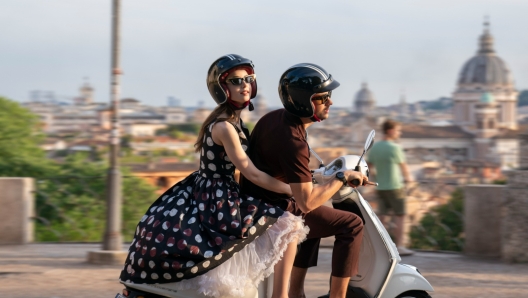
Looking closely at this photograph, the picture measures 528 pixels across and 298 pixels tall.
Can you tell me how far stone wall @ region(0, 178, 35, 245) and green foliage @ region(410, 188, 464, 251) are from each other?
4.04 metres

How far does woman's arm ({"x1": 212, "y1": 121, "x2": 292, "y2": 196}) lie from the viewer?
11.8 ft

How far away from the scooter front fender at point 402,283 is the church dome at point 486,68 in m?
151

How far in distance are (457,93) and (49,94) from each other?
7913 centimetres

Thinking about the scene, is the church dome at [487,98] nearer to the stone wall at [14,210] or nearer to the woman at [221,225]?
the stone wall at [14,210]

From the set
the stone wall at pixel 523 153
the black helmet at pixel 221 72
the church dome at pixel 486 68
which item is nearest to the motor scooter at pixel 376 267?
the black helmet at pixel 221 72

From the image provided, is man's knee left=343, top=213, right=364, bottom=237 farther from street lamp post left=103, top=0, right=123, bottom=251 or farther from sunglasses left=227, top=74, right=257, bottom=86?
street lamp post left=103, top=0, right=123, bottom=251

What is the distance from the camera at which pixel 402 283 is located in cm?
416

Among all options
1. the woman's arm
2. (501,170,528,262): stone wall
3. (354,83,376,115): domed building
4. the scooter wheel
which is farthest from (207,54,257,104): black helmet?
(354,83,376,115): domed building

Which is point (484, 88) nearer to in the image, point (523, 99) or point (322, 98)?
point (523, 99)

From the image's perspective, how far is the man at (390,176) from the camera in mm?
7957

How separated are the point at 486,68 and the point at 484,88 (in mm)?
4988

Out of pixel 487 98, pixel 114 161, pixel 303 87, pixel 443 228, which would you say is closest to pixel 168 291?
pixel 303 87

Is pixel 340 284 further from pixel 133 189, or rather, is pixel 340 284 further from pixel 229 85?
pixel 133 189

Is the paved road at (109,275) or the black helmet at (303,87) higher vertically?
the black helmet at (303,87)
